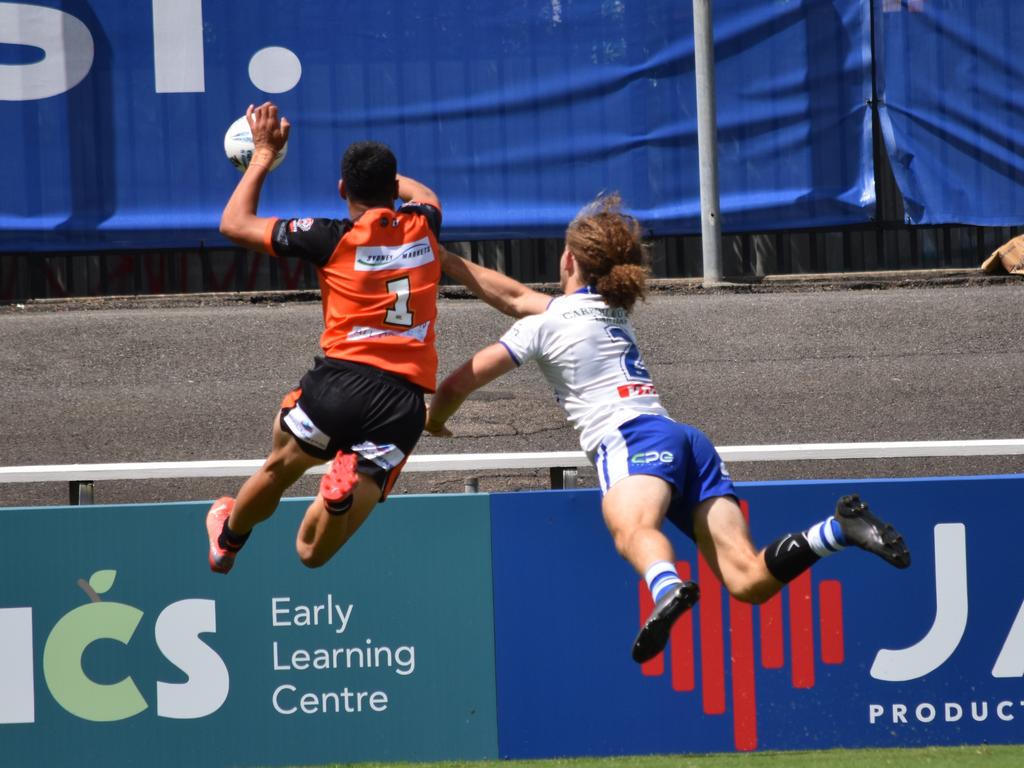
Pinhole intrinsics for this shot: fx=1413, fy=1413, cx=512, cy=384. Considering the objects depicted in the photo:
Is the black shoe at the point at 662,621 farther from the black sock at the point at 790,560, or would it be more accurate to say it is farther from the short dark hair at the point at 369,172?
the short dark hair at the point at 369,172

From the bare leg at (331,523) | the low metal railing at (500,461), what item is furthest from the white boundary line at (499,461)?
the bare leg at (331,523)

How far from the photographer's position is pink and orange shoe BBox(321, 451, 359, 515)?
542cm

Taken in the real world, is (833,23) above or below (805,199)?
above

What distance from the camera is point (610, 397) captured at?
557 cm

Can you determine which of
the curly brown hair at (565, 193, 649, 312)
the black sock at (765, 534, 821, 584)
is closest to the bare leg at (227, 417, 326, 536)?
the curly brown hair at (565, 193, 649, 312)

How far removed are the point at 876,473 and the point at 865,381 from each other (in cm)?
125

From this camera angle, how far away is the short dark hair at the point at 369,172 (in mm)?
5496

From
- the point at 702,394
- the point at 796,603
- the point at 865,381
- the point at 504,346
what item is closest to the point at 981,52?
the point at 865,381

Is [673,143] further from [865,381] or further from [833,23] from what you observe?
[865,381]

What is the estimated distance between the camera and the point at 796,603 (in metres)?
6.73

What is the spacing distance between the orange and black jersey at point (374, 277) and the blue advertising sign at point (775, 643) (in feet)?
4.63

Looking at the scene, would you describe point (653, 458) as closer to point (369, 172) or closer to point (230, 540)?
point (369, 172)

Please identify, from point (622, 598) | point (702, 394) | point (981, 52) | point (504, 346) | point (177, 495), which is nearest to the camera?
point (504, 346)

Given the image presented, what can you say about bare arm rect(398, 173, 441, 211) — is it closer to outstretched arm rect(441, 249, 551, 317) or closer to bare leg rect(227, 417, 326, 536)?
outstretched arm rect(441, 249, 551, 317)
